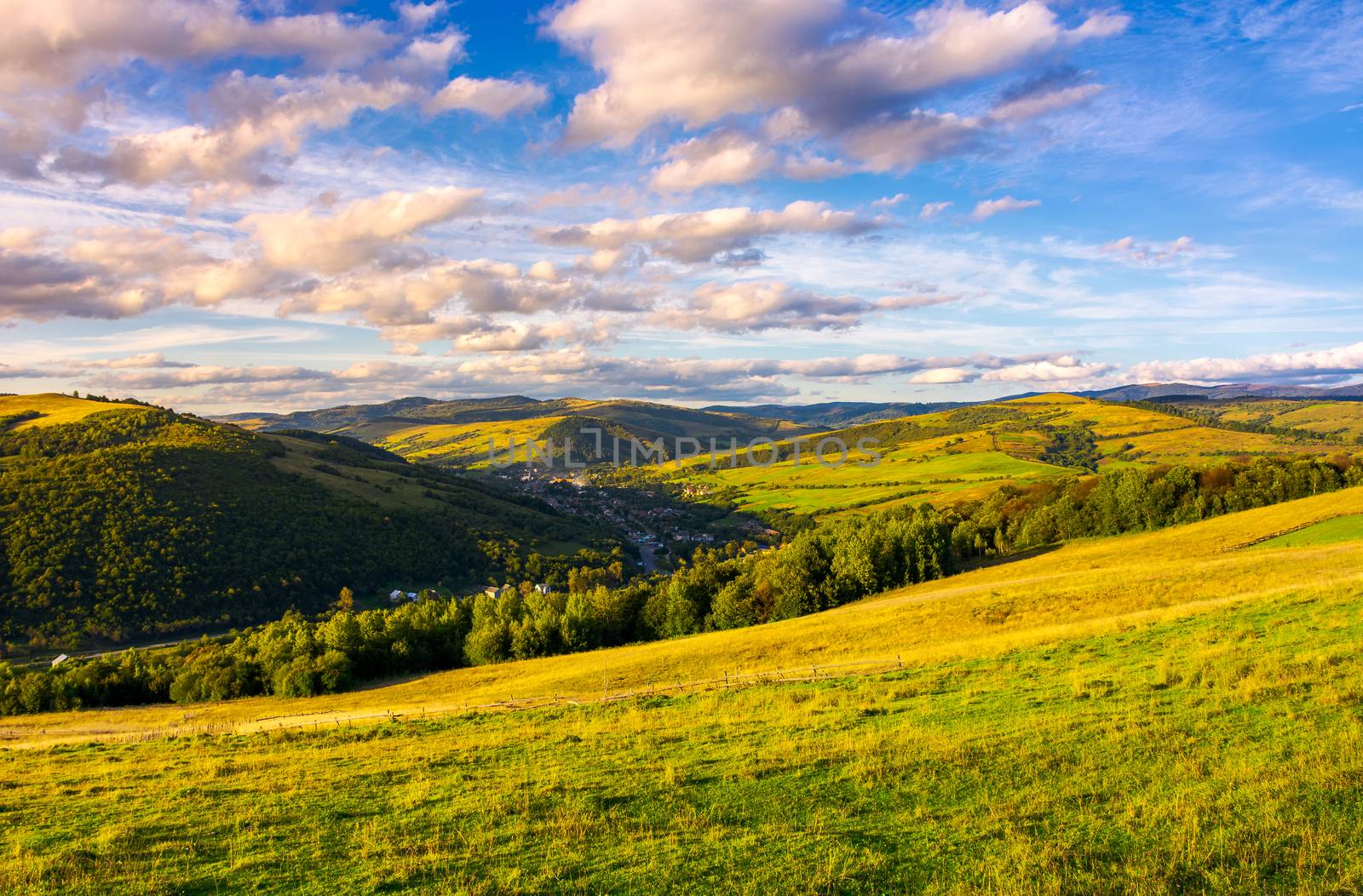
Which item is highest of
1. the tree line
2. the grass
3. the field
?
the grass

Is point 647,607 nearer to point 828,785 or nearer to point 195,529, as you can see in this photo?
point 828,785

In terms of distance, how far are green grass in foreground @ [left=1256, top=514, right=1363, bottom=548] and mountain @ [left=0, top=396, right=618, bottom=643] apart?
126880mm

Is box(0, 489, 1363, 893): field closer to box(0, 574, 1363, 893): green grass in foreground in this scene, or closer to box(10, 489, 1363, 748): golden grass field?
box(0, 574, 1363, 893): green grass in foreground

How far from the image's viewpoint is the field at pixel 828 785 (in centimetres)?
988

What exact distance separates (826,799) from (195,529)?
458 ft

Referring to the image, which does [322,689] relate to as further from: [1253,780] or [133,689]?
[1253,780]

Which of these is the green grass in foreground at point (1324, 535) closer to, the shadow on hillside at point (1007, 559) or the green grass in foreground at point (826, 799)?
the shadow on hillside at point (1007, 559)

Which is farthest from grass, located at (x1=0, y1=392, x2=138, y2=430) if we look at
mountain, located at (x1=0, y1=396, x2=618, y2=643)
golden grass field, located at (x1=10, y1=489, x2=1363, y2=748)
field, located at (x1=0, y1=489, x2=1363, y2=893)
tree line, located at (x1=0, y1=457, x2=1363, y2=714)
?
field, located at (x1=0, y1=489, x2=1363, y2=893)

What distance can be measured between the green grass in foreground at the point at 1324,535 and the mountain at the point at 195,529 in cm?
12688

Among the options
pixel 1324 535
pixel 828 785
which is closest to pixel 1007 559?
pixel 1324 535

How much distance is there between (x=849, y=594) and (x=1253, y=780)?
5820cm

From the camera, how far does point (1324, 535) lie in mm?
52125

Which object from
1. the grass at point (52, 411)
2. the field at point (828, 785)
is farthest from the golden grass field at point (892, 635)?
the grass at point (52, 411)

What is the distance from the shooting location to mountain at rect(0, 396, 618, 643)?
340ft
